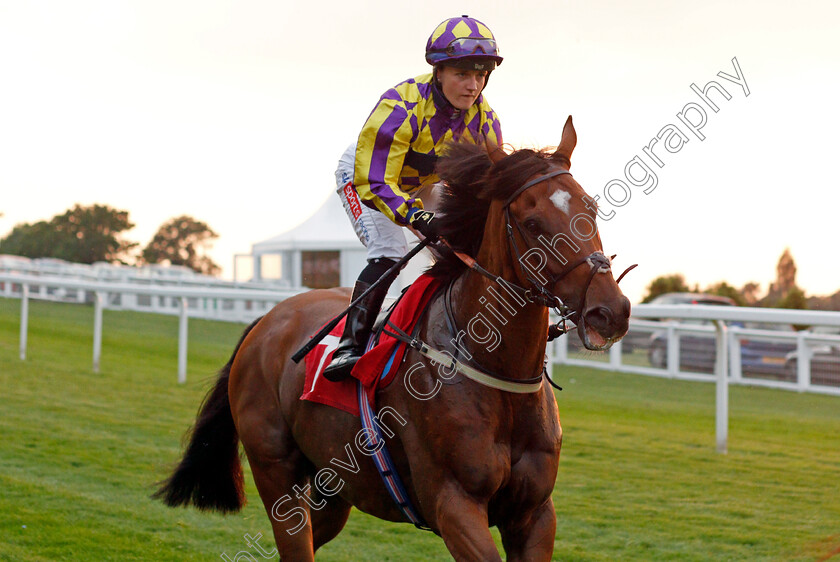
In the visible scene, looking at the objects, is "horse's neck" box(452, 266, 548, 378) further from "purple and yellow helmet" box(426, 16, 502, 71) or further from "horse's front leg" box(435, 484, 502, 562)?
"purple and yellow helmet" box(426, 16, 502, 71)

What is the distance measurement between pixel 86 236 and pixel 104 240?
4.57 ft

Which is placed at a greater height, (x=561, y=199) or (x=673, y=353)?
(x=561, y=199)

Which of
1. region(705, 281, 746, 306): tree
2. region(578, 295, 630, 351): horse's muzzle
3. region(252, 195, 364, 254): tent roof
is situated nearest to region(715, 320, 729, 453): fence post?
region(578, 295, 630, 351): horse's muzzle

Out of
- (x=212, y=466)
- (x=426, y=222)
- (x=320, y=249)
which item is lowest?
(x=212, y=466)

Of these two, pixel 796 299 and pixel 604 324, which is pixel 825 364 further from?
pixel 604 324

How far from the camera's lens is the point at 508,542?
8.95 feet

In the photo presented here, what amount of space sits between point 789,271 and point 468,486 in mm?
23898

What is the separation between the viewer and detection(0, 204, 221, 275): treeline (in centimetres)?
4644

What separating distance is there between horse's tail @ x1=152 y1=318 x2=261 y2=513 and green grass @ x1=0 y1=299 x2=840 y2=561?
0.30m

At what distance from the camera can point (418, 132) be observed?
3.06 m

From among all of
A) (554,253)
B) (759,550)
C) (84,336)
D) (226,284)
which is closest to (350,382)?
(554,253)

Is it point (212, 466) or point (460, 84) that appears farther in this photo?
point (212, 466)

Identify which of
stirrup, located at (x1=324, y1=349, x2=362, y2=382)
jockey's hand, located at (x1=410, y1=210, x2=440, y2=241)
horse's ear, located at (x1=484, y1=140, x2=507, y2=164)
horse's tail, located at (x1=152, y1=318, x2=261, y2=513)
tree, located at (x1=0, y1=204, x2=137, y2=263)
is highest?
tree, located at (x1=0, y1=204, x2=137, y2=263)

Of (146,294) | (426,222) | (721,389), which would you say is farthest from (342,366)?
(146,294)
